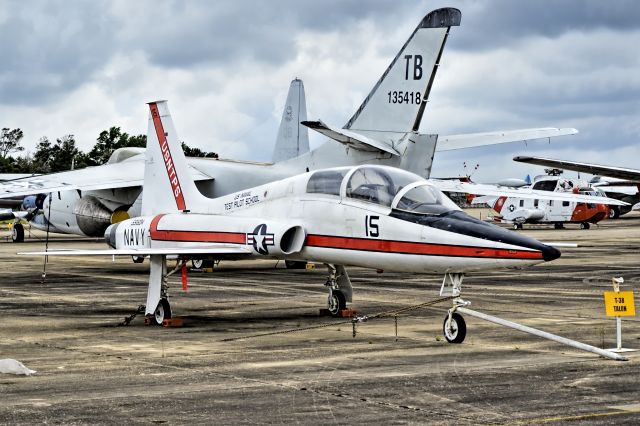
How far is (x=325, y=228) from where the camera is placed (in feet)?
47.8

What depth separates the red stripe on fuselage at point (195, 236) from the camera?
1545cm

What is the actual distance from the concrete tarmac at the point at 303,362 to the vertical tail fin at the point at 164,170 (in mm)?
1898

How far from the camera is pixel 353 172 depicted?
14555 mm

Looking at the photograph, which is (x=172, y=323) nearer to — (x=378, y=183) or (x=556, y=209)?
(x=378, y=183)

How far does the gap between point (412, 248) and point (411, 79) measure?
40.9 feet

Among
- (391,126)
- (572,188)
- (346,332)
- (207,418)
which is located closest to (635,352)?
(346,332)

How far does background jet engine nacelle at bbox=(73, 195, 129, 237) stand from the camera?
32156 mm

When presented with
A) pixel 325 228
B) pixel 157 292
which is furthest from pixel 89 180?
pixel 325 228

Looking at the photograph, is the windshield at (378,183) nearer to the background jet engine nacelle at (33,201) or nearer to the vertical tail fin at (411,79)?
the vertical tail fin at (411,79)

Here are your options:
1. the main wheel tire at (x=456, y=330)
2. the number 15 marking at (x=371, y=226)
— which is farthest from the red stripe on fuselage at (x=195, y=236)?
the main wheel tire at (x=456, y=330)

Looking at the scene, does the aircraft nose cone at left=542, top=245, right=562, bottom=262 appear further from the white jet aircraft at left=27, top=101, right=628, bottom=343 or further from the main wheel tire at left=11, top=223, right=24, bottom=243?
the main wheel tire at left=11, top=223, right=24, bottom=243

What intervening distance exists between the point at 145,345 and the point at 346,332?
2883 millimetres

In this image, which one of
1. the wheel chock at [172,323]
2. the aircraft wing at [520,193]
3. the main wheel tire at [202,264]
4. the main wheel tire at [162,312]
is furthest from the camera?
the main wheel tire at [202,264]

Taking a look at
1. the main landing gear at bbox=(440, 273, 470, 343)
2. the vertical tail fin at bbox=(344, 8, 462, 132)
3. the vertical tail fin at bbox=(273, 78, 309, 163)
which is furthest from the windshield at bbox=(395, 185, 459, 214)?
the vertical tail fin at bbox=(273, 78, 309, 163)
